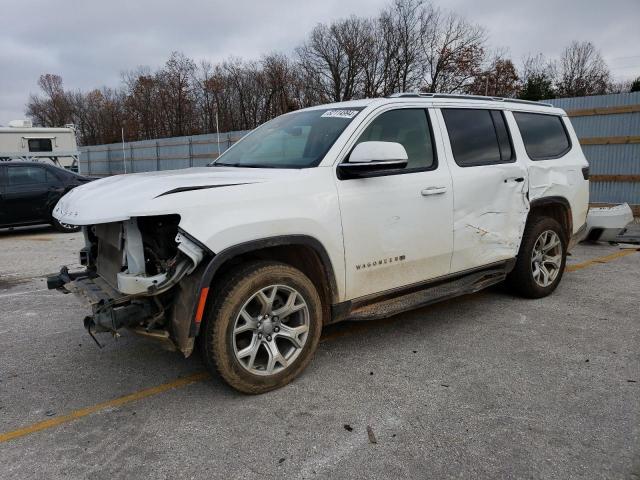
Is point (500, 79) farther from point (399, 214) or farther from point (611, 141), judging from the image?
point (399, 214)

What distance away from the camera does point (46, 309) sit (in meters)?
5.25

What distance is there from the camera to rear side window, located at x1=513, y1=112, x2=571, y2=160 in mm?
4969

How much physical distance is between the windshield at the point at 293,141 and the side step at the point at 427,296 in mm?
1154

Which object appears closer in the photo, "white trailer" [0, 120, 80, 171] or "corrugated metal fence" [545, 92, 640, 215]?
"corrugated metal fence" [545, 92, 640, 215]

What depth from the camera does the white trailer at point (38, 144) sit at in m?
18.1

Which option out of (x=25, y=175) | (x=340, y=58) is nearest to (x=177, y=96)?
(x=340, y=58)

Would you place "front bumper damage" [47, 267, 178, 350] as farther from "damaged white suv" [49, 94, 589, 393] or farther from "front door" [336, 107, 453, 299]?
"front door" [336, 107, 453, 299]

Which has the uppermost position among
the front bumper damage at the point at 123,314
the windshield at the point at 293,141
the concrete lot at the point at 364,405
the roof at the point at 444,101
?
the roof at the point at 444,101

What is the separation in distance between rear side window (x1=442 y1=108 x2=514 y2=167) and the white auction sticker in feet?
2.95

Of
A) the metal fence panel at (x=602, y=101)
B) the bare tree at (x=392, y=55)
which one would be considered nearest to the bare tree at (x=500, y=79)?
the bare tree at (x=392, y=55)

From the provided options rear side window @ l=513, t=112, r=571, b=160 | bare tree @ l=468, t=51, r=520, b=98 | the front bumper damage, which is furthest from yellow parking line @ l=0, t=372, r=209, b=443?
bare tree @ l=468, t=51, r=520, b=98

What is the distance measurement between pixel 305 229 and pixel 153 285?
0.99 metres

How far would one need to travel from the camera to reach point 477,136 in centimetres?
447

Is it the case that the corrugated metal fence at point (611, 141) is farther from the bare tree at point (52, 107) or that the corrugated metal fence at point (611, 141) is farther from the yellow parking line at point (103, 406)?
the bare tree at point (52, 107)
